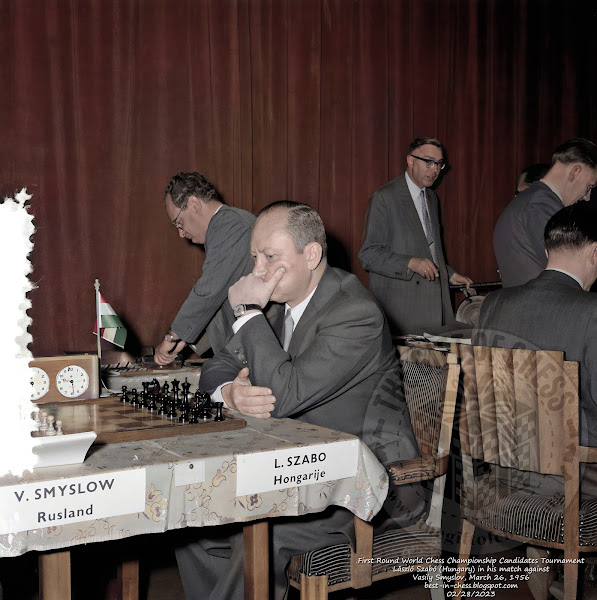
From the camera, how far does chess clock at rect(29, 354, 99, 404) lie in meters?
2.15

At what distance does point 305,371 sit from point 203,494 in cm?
54

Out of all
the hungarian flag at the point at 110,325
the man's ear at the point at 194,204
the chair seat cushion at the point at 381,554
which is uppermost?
the man's ear at the point at 194,204

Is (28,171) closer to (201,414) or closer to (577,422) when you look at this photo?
(201,414)

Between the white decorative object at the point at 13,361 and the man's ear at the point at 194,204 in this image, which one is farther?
the man's ear at the point at 194,204

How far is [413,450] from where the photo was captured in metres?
2.19

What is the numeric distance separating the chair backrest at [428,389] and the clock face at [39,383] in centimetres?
106

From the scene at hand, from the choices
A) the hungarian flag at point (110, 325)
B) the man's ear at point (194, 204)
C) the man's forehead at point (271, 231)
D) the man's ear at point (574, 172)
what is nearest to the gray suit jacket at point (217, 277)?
the man's ear at point (194, 204)

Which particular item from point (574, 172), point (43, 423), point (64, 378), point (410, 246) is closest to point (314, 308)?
point (64, 378)

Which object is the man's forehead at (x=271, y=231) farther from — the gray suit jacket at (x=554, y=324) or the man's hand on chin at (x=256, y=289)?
the gray suit jacket at (x=554, y=324)

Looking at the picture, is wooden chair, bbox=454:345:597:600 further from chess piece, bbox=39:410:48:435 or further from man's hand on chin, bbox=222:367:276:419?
chess piece, bbox=39:410:48:435

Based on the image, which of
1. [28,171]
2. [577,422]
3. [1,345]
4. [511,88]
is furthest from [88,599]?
[511,88]

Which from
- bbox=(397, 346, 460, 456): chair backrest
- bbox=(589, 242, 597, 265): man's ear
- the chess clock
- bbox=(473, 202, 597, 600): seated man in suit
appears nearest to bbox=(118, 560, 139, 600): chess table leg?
the chess clock

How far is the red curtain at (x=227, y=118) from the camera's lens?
4219 mm

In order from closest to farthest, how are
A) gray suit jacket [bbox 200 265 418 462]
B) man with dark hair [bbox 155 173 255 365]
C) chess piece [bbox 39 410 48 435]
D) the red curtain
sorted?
chess piece [bbox 39 410 48 435] → gray suit jacket [bbox 200 265 418 462] → man with dark hair [bbox 155 173 255 365] → the red curtain
